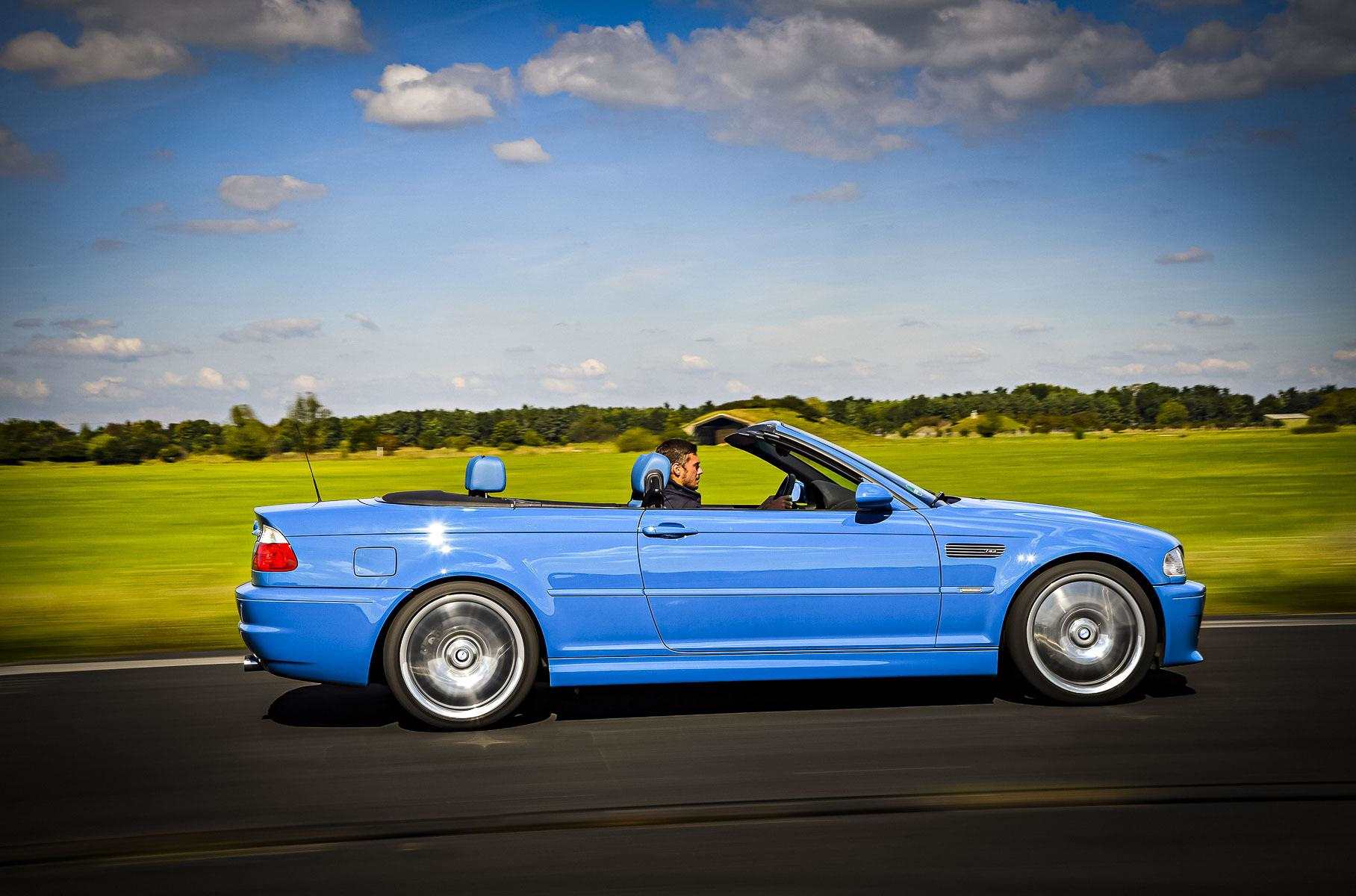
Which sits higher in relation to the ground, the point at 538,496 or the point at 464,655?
the point at 464,655

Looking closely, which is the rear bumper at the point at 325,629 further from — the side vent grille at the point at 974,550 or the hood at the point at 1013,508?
the hood at the point at 1013,508

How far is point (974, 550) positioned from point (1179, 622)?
3.59ft

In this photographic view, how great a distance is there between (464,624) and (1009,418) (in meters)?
99.4

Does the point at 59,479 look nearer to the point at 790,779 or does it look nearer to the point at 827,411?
the point at 827,411

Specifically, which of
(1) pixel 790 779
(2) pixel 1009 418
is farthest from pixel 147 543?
(2) pixel 1009 418

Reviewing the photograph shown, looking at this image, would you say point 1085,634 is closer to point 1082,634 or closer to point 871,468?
point 1082,634

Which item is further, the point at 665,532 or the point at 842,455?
the point at 842,455

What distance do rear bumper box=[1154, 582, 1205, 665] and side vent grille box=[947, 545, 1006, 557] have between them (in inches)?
32.8

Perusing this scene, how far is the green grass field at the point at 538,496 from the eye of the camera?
11.9 meters

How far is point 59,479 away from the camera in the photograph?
72562 millimetres

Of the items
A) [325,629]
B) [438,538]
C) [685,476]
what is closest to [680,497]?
[685,476]

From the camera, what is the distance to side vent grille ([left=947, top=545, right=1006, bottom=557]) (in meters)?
6.10

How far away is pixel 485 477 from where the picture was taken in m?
6.39

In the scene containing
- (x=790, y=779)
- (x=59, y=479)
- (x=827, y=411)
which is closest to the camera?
(x=790, y=779)
